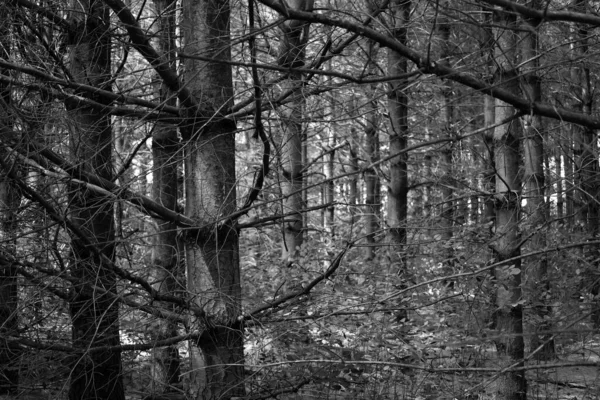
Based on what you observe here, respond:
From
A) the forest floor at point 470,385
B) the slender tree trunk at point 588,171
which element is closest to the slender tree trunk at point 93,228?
the forest floor at point 470,385

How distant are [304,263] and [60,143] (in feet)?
17.4

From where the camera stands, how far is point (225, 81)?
4.89 m

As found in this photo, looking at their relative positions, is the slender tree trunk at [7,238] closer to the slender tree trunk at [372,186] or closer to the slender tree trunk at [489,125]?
the slender tree trunk at [372,186]

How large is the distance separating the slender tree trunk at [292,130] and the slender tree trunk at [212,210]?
1.34 feet

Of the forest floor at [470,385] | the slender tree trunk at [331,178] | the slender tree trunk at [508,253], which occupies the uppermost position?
the slender tree trunk at [331,178]

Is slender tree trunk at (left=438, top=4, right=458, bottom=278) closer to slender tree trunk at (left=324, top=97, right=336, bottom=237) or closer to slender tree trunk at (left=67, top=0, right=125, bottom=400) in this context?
slender tree trunk at (left=324, top=97, right=336, bottom=237)

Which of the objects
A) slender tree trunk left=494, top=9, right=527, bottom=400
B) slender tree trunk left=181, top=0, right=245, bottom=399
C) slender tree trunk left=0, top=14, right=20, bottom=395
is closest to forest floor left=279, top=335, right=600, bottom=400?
slender tree trunk left=494, top=9, right=527, bottom=400

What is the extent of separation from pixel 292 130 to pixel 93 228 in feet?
5.62

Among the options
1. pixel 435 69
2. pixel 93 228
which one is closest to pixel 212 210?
pixel 93 228

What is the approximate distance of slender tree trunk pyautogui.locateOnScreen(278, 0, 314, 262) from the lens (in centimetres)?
458

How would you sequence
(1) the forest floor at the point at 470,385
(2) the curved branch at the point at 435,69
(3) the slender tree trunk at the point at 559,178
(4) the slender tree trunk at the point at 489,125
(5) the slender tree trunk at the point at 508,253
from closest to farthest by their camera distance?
(2) the curved branch at the point at 435,69, (1) the forest floor at the point at 470,385, (3) the slender tree trunk at the point at 559,178, (4) the slender tree trunk at the point at 489,125, (5) the slender tree trunk at the point at 508,253

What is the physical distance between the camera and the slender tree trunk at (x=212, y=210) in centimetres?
449

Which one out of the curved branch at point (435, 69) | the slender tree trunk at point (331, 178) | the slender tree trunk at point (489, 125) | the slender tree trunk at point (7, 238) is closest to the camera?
the curved branch at point (435, 69)

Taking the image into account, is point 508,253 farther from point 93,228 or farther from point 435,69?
point 93,228
